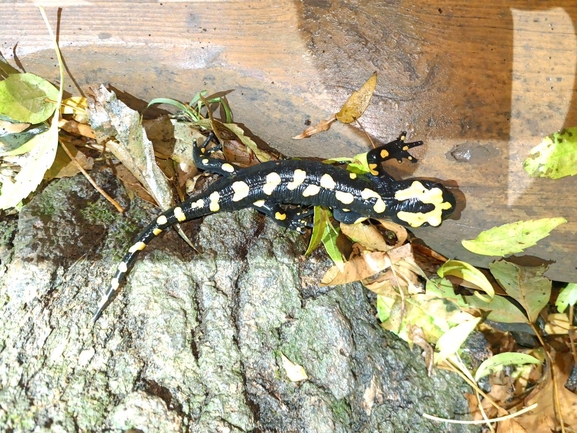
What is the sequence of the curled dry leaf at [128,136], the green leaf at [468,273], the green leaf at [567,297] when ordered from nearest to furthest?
the curled dry leaf at [128,136] → the green leaf at [468,273] → the green leaf at [567,297]

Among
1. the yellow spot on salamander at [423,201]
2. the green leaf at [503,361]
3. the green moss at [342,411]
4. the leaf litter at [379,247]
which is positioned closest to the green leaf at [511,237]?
the leaf litter at [379,247]

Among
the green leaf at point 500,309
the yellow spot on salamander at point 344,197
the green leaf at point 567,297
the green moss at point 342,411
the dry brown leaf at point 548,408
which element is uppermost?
the yellow spot on salamander at point 344,197

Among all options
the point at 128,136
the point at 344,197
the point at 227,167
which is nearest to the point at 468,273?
the point at 344,197

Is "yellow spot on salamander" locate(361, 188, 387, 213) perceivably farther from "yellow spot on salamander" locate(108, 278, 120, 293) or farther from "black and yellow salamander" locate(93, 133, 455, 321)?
"yellow spot on salamander" locate(108, 278, 120, 293)

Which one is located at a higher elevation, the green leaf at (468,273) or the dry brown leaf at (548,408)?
the green leaf at (468,273)

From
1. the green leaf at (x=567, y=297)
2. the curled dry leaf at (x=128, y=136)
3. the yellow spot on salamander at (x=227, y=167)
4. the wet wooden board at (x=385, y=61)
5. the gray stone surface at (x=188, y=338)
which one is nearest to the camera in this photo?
the gray stone surface at (x=188, y=338)

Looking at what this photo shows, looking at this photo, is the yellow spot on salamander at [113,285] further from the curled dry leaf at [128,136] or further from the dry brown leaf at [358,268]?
the dry brown leaf at [358,268]
